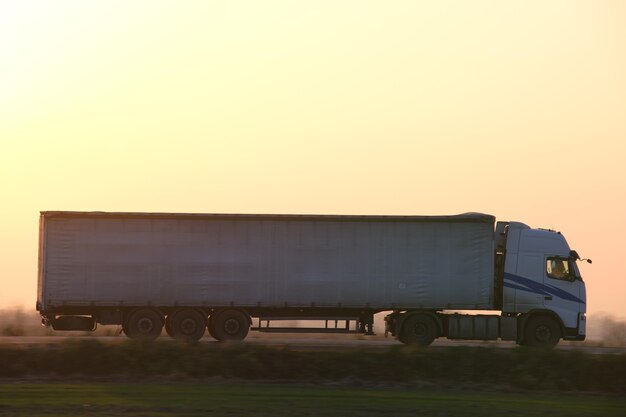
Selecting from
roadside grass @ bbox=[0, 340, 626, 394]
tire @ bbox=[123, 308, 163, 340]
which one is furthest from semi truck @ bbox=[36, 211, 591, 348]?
roadside grass @ bbox=[0, 340, 626, 394]

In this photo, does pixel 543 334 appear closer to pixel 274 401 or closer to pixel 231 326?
pixel 231 326

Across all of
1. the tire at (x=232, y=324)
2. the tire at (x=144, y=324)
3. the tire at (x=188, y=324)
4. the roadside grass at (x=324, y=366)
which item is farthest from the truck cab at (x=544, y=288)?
the tire at (x=144, y=324)

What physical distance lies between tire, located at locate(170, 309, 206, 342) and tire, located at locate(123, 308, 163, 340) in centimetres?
49

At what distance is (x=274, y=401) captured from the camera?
2311 centimetres

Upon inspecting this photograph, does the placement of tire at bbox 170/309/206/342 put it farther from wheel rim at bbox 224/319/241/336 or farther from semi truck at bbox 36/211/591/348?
wheel rim at bbox 224/319/241/336

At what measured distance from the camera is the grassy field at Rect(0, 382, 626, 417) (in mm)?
21578

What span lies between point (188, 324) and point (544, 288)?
11.6 metres

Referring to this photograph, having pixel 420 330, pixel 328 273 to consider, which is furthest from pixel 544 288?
pixel 328 273

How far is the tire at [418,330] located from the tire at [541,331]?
3009mm

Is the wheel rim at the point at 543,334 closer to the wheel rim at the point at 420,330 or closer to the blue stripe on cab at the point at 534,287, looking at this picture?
the blue stripe on cab at the point at 534,287

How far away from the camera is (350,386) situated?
86.6 feet

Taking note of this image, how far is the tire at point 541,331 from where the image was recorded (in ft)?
119

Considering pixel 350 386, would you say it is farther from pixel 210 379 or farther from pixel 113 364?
pixel 113 364

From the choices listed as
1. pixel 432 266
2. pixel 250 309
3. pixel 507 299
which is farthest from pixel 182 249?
pixel 507 299
